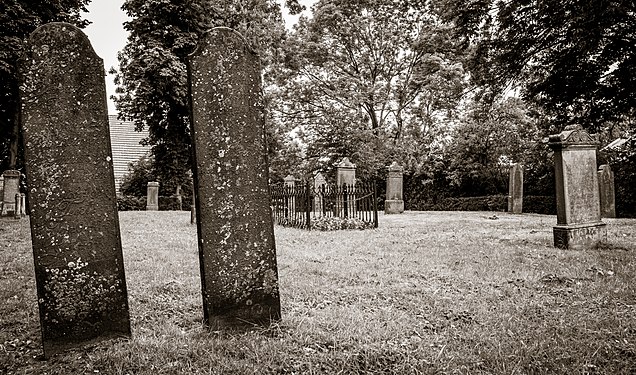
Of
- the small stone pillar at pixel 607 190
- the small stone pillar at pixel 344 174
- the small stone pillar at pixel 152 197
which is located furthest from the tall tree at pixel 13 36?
the small stone pillar at pixel 607 190

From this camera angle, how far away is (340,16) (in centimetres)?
2348

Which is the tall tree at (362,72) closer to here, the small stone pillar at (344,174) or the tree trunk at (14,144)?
the small stone pillar at (344,174)

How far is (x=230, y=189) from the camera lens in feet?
10.2

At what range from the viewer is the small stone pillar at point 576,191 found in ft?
23.0

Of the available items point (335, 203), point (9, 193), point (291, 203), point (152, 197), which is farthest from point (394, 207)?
point (9, 193)

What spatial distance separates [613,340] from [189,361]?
2893 mm

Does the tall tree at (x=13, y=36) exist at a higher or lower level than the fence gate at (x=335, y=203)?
higher

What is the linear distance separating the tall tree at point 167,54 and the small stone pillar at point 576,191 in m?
11.7

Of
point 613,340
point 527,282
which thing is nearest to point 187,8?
point 527,282

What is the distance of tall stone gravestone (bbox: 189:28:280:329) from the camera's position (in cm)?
305

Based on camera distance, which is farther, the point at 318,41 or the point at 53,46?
the point at 318,41

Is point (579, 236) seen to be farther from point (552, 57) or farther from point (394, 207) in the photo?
point (394, 207)

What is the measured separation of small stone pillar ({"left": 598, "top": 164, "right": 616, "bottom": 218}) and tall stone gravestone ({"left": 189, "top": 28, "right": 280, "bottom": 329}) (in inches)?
548

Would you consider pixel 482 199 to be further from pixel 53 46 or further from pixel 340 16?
pixel 53 46
